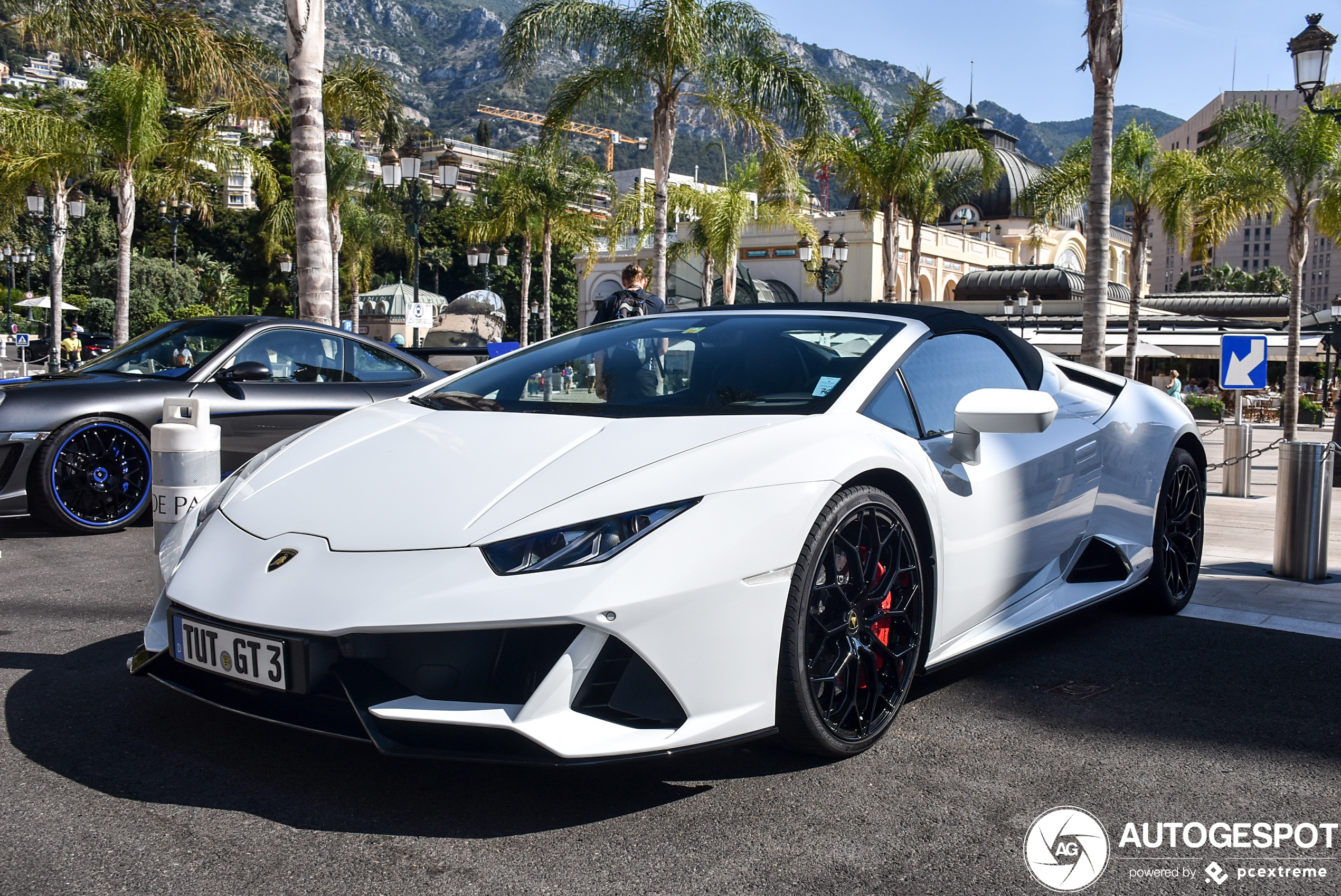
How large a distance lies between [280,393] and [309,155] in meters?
5.47

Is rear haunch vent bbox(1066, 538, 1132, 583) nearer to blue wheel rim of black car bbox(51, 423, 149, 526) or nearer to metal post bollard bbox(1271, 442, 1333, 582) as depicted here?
metal post bollard bbox(1271, 442, 1333, 582)

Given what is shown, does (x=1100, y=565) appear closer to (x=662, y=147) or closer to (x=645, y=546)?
(x=645, y=546)

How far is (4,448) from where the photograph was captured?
230 inches

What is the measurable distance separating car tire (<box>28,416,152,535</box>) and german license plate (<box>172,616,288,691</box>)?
4.06 meters

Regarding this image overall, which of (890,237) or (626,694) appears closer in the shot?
(626,694)

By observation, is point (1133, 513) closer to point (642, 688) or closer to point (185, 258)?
point (642, 688)

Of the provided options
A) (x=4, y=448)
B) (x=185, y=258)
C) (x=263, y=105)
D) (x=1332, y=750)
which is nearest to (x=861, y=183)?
(x=263, y=105)

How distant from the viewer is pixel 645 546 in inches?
93.6

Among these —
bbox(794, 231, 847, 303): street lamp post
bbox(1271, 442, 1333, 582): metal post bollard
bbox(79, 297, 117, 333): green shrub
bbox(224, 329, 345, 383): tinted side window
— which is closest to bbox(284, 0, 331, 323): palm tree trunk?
bbox(224, 329, 345, 383): tinted side window

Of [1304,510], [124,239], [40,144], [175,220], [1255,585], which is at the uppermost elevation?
[175,220]

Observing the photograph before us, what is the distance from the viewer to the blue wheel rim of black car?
6.12 m

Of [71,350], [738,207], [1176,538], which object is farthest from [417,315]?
[1176,538]

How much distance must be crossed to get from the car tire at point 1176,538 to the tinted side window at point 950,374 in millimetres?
1035

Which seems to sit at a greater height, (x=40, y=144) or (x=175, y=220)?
(x=175, y=220)
